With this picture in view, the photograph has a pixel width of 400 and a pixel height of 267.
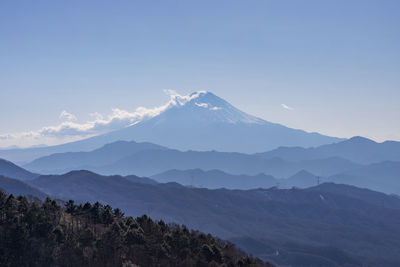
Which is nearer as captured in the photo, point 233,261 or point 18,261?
point 18,261

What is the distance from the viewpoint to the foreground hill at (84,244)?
111 m

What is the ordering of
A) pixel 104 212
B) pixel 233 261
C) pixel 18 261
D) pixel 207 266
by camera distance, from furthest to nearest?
pixel 104 212
pixel 233 261
pixel 207 266
pixel 18 261

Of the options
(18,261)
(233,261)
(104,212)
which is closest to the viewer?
(18,261)

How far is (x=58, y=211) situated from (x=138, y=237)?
2680cm

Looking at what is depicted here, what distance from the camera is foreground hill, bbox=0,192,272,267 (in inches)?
4365

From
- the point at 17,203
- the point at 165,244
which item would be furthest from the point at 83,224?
the point at 165,244

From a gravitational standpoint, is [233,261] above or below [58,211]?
below

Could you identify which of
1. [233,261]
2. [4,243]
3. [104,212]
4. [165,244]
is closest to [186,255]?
[165,244]

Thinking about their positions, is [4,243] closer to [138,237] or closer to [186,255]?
[138,237]

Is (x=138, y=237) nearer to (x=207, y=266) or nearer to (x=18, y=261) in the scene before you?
(x=207, y=266)

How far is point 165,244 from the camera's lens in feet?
396

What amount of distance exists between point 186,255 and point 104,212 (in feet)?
104

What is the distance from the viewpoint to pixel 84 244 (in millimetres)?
118562

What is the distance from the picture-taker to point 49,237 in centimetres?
11644
